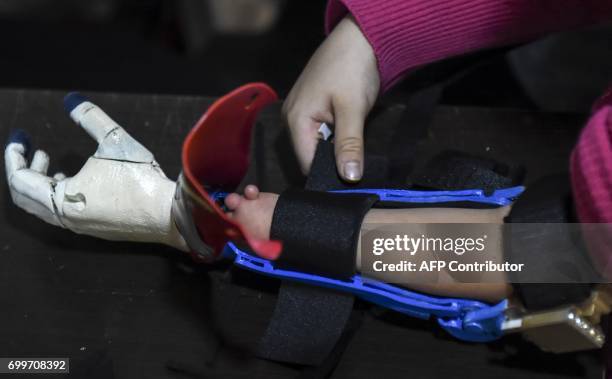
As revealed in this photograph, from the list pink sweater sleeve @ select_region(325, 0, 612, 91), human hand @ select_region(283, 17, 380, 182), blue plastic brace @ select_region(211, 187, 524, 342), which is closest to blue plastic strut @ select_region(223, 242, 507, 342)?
blue plastic brace @ select_region(211, 187, 524, 342)

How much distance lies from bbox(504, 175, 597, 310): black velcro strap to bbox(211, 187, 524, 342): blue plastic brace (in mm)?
33

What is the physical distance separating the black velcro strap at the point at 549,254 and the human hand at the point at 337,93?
16 cm

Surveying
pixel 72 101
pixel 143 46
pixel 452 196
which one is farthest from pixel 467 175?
pixel 143 46

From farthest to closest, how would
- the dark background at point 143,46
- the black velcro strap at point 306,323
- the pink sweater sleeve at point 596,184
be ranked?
the dark background at point 143,46 → the black velcro strap at point 306,323 → the pink sweater sleeve at point 596,184

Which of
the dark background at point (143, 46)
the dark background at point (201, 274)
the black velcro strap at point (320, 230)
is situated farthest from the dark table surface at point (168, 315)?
the dark background at point (143, 46)

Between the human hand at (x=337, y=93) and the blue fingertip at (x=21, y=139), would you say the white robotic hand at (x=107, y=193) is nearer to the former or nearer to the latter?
the blue fingertip at (x=21, y=139)

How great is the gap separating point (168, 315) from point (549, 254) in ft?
1.13

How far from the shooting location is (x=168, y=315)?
612 millimetres

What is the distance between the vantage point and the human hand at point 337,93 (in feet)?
1.98

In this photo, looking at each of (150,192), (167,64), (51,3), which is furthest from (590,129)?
(51,3)

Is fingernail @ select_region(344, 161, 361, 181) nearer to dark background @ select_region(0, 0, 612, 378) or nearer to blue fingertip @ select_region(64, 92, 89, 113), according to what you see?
dark background @ select_region(0, 0, 612, 378)

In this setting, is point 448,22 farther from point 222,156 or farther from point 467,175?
point 222,156

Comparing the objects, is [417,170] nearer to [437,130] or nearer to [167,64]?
[437,130]

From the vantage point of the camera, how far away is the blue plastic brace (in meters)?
0.53
